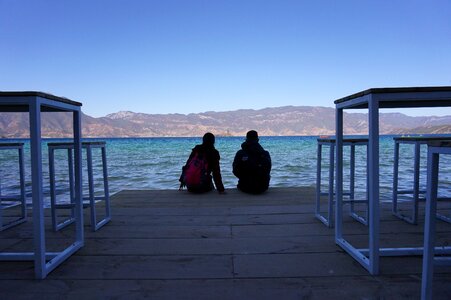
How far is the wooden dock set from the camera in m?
1.62

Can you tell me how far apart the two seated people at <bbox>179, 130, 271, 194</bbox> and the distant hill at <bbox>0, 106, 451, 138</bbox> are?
8861 cm

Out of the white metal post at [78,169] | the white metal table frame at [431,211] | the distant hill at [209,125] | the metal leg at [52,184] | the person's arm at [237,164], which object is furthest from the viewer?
the distant hill at [209,125]

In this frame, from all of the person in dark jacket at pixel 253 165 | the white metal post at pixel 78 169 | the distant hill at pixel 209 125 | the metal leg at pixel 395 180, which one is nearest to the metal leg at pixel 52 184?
the white metal post at pixel 78 169

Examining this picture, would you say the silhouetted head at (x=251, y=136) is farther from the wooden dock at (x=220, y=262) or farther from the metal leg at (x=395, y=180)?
the metal leg at (x=395, y=180)

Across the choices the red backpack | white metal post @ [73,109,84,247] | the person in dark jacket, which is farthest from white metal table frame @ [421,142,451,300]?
the red backpack

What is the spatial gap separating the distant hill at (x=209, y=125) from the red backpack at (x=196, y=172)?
8899cm

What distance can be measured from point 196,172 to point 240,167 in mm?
592

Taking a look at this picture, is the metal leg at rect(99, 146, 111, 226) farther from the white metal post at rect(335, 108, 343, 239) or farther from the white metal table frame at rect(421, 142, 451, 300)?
the white metal table frame at rect(421, 142, 451, 300)

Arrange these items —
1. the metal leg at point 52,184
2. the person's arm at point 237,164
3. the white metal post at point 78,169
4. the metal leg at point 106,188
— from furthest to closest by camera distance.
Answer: the person's arm at point 237,164 < the metal leg at point 106,188 < the metal leg at point 52,184 < the white metal post at point 78,169

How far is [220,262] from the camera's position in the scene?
79.0 inches

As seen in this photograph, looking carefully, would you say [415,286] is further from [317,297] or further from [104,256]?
[104,256]

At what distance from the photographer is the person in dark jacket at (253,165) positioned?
4.47 metres

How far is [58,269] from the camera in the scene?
6.30ft

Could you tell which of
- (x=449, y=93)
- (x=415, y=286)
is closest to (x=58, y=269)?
(x=415, y=286)
